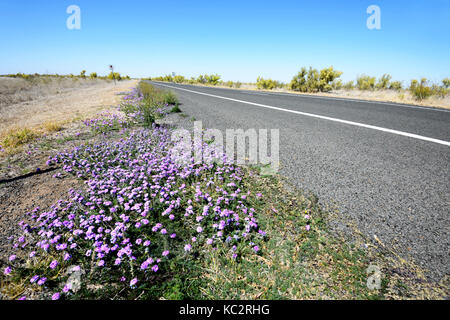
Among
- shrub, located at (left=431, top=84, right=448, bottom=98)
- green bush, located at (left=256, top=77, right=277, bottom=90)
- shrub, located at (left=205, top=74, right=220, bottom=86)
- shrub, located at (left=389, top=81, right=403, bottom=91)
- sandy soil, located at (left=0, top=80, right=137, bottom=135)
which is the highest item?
shrub, located at (left=205, top=74, right=220, bottom=86)

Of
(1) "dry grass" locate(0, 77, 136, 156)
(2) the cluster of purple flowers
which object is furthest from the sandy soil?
(2) the cluster of purple flowers

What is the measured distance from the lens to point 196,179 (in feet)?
8.52

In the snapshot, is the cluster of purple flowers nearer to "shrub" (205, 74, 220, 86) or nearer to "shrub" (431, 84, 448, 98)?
"shrub" (431, 84, 448, 98)

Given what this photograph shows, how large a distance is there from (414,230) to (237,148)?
253 centimetres

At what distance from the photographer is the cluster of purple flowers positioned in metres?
1.61

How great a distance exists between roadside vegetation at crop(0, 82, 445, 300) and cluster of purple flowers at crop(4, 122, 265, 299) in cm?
1

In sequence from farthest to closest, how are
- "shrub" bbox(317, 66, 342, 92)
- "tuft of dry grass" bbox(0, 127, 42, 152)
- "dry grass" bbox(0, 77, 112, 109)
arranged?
"shrub" bbox(317, 66, 342, 92), "dry grass" bbox(0, 77, 112, 109), "tuft of dry grass" bbox(0, 127, 42, 152)

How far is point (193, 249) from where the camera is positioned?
1.70 metres

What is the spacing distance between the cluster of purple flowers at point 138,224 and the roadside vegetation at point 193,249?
0.01 metres

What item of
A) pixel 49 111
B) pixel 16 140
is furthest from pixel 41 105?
pixel 16 140

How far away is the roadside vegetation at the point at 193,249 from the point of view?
4.51 feet

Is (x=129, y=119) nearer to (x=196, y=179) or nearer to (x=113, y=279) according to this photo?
(x=196, y=179)
